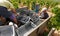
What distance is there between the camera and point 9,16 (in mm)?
2602

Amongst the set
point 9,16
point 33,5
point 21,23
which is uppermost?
point 9,16

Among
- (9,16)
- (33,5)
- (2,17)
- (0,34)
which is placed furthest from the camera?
(33,5)

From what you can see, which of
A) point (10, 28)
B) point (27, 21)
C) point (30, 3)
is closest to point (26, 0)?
point (30, 3)

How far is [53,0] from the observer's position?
7098 millimetres

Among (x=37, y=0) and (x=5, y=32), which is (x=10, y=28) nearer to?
(x=5, y=32)

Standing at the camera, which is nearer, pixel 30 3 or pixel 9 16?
pixel 9 16

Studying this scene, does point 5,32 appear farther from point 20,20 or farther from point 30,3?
point 30,3

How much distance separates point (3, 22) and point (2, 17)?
81 mm

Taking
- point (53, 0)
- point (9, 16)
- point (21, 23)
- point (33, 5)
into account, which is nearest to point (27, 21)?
point (21, 23)

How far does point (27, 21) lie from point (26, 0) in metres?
4.21

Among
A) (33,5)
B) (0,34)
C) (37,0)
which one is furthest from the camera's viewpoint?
(37,0)

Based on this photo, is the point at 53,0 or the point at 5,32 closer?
the point at 5,32

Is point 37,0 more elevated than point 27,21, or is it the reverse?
point 27,21

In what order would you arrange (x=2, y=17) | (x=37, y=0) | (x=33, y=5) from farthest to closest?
(x=37, y=0), (x=33, y=5), (x=2, y=17)
